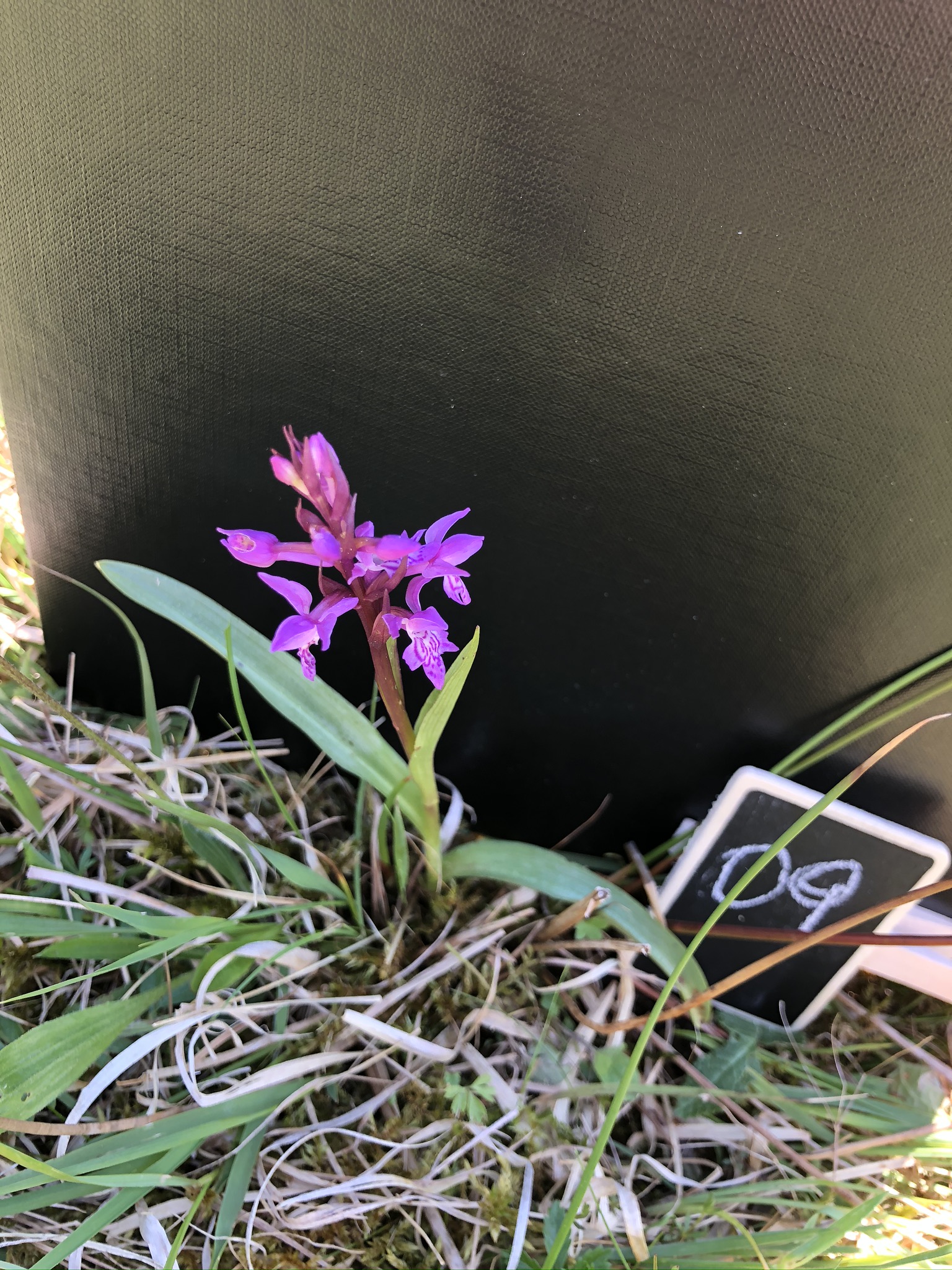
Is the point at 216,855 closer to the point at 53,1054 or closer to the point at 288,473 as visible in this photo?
the point at 53,1054

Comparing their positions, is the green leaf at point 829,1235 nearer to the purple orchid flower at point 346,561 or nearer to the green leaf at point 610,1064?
the green leaf at point 610,1064

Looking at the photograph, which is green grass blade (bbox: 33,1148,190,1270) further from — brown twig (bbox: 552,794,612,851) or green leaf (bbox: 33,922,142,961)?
brown twig (bbox: 552,794,612,851)

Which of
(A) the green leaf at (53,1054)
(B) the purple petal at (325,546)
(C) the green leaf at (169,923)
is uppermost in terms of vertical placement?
(B) the purple petal at (325,546)

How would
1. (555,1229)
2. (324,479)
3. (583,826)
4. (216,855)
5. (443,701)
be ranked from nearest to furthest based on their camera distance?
(324,479) → (443,701) → (555,1229) → (216,855) → (583,826)

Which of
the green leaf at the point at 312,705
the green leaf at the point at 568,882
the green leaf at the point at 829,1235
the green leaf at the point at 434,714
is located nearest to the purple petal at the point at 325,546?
the green leaf at the point at 434,714

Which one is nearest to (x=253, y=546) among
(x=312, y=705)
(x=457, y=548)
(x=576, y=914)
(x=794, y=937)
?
(x=457, y=548)

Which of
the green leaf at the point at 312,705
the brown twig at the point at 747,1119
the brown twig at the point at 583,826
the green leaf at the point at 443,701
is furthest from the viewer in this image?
the brown twig at the point at 583,826
